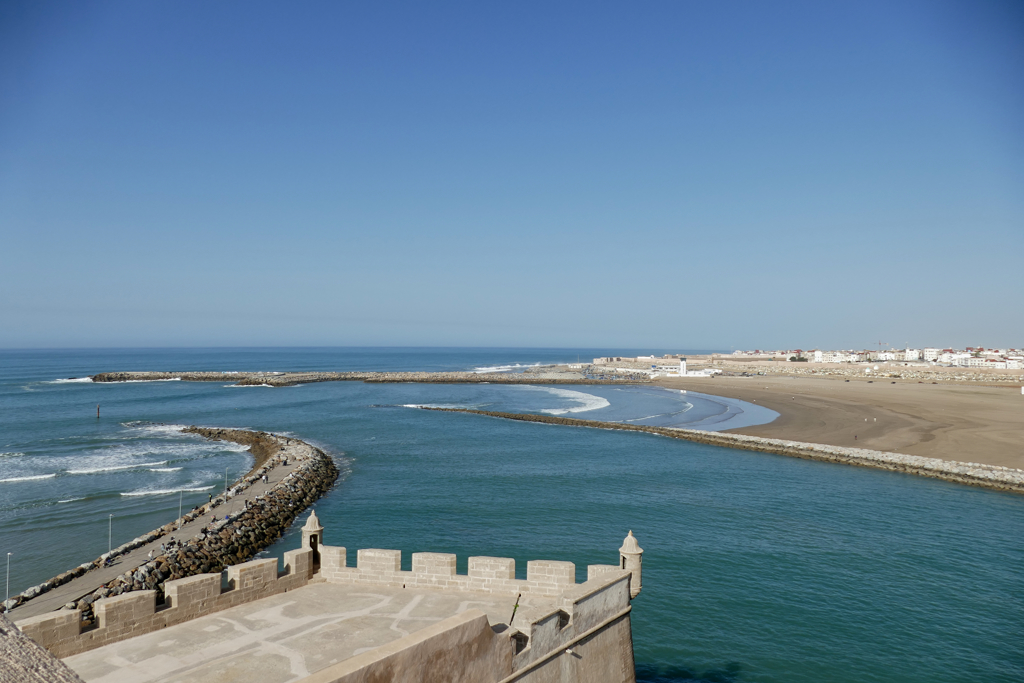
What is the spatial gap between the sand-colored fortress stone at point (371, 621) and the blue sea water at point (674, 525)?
6.04 metres

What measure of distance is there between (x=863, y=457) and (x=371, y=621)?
38476 millimetres

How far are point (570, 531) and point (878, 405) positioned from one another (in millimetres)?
54374

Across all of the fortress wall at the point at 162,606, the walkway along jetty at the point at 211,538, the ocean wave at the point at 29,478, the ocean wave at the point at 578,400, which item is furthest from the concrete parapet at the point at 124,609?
the ocean wave at the point at 578,400

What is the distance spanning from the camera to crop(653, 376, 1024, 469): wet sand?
4059cm

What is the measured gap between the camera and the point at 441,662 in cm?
704

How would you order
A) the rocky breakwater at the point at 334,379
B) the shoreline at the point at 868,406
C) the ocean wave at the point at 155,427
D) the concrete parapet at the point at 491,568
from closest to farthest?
1. the concrete parapet at the point at 491,568
2. the shoreline at the point at 868,406
3. the ocean wave at the point at 155,427
4. the rocky breakwater at the point at 334,379

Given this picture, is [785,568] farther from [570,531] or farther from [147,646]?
[147,646]

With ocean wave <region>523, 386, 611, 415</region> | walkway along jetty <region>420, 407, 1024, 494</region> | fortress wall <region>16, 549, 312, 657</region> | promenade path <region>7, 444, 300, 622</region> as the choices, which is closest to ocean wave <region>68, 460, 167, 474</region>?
promenade path <region>7, 444, 300, 622</region>

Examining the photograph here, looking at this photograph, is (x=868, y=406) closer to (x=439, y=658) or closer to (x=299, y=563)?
(x=299, y=563)

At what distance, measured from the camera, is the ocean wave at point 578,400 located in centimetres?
6839

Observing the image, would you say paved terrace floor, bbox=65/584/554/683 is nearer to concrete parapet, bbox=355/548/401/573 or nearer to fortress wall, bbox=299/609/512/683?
concrete parapet, bbox=355/548/401/573

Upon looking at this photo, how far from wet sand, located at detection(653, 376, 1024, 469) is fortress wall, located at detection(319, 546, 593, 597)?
3820 cm

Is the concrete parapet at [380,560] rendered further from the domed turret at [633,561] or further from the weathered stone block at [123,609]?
the domed turret at [633,561]

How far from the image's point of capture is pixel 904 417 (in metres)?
54.6
